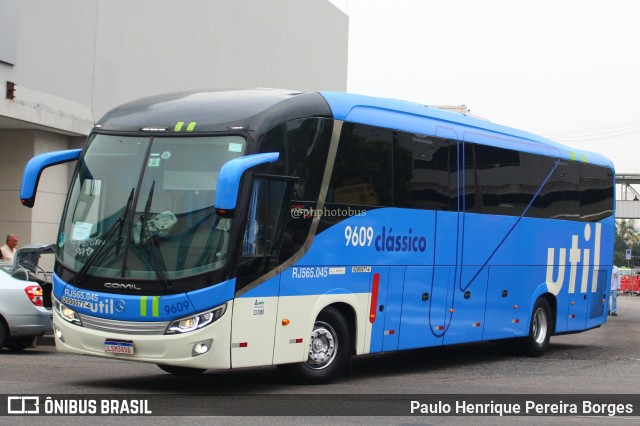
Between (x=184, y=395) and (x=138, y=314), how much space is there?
1032 mm

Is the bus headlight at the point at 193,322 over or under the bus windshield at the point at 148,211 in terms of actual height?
under

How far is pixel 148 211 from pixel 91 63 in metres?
14.6

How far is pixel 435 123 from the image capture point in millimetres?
15016

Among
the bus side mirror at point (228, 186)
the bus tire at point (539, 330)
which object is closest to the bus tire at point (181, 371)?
the bus side mirror at point (228, 186)

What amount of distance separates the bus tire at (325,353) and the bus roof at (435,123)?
250cm

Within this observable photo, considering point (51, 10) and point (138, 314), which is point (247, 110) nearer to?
point (138, 314)

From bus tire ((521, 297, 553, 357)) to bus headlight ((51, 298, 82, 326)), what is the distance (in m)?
8.81

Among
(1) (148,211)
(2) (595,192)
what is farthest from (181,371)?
(2) (595,192)

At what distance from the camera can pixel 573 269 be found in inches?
754

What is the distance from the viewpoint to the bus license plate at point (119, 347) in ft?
36.3

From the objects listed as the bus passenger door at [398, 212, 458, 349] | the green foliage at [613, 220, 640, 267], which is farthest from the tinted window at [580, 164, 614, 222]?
the green foliage at [613, 220, 640, 267]

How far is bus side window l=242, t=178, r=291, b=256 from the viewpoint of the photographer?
11414 millimetres

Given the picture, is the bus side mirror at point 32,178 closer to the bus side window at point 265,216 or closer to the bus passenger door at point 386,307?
the bus side window at point 265,216

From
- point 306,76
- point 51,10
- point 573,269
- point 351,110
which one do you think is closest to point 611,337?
point 573,269
